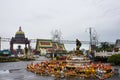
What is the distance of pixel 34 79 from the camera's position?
1617 inches

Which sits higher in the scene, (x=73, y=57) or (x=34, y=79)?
(x=73, y=57)

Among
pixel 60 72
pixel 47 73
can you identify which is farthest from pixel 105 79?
pixel 47 73

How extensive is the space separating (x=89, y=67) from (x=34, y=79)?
8062 mm

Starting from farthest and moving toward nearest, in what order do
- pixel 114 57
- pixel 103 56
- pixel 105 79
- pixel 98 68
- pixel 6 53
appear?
pixel 6 53, pixel 103 56, pixel 114 57, pixel 98 68, pixel 105 79

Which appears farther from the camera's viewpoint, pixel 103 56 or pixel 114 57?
pixel 103 56

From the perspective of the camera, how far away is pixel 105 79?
3875cm

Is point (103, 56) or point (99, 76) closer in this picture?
point (99, 76)

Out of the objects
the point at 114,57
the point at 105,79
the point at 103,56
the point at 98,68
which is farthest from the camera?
the point at 103,56

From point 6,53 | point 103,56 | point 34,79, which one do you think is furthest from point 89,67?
point 6,53

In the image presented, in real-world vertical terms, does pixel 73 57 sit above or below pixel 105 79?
above

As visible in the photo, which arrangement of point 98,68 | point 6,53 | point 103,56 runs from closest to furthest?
point 98,68
point 103,56
point 6,53

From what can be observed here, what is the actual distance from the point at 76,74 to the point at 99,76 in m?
3.44

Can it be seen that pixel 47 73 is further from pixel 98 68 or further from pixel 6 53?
pixel 6 53

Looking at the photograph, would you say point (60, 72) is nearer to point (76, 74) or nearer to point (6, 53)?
point (76, 74)
